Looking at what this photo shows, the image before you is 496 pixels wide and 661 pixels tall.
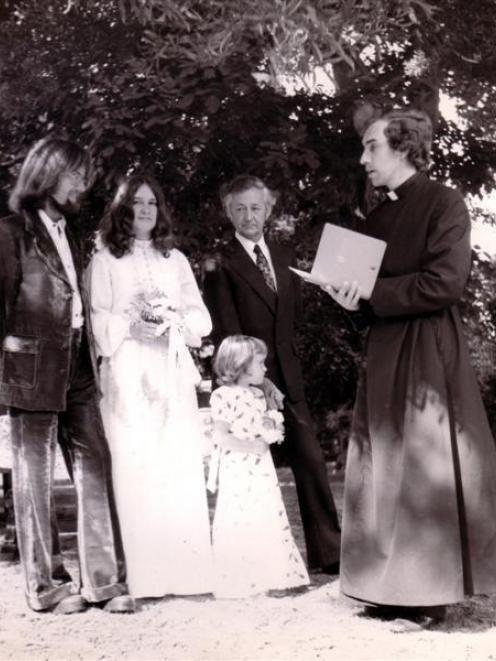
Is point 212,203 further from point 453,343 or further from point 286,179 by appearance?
point 453,343

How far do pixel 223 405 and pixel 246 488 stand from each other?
1.43 feet

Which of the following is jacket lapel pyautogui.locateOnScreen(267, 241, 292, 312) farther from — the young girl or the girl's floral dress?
the girl's floral dress

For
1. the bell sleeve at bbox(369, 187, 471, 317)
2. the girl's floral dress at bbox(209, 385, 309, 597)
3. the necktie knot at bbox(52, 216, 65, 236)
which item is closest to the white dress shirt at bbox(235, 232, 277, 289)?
the girl's floral dress at bbox(209, 385, 309, 597)

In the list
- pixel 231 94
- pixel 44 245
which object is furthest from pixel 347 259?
pixel 231 94

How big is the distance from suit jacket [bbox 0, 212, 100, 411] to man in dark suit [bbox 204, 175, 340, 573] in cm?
116

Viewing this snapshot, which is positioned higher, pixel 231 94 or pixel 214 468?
pixel 231 94

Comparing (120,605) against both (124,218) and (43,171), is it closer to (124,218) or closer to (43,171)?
(124,218)

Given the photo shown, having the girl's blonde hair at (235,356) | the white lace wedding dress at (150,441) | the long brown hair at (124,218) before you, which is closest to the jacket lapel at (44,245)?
the white lace wedding dress at (150,441)

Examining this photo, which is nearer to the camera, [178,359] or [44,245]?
[44,245]

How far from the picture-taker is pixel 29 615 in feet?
16.0

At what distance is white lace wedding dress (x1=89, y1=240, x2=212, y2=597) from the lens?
5320 mm

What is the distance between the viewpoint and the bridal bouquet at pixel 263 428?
5402 millimetres

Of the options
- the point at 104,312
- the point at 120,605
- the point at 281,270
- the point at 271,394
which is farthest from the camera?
the point at 281,270

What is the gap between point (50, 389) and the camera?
4.89 meters
